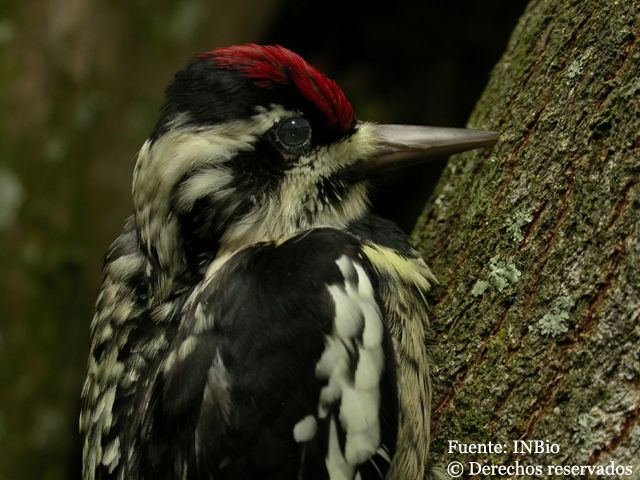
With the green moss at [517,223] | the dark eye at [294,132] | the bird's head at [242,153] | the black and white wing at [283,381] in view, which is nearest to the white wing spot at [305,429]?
the black and white wing at [283,381]

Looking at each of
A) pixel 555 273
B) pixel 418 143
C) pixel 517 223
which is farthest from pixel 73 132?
pixel 555 273

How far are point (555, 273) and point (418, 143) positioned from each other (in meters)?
0.59

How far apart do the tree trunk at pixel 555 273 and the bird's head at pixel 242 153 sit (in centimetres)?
23

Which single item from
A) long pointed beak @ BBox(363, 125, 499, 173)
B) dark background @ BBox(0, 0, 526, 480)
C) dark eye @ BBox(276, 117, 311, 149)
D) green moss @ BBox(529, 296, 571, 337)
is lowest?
dark background @ BBox(0, 0, 526, 480)

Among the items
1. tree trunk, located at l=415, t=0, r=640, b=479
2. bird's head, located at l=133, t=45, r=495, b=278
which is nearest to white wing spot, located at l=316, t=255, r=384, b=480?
tree trunk, located at l=415, t=0, r=640, b=479

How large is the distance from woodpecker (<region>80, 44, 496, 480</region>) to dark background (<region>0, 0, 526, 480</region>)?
5.71 feet

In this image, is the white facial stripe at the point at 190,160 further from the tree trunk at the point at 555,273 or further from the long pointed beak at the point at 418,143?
the tree trunk at the point at 555,273

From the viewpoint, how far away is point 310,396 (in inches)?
59.2

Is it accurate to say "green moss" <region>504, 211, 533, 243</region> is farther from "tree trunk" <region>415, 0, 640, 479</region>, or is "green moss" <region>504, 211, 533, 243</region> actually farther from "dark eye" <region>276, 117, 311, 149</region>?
"dark eye" <region>276, 117, 311, 149</region>

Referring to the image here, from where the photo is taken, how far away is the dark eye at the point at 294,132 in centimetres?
181

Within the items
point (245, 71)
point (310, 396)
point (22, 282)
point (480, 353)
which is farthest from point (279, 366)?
point (22, 282)

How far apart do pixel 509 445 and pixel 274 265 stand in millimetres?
683

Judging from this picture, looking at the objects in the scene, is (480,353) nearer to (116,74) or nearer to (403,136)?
(403,136)

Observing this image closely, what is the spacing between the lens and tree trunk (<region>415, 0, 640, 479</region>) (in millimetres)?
1334
